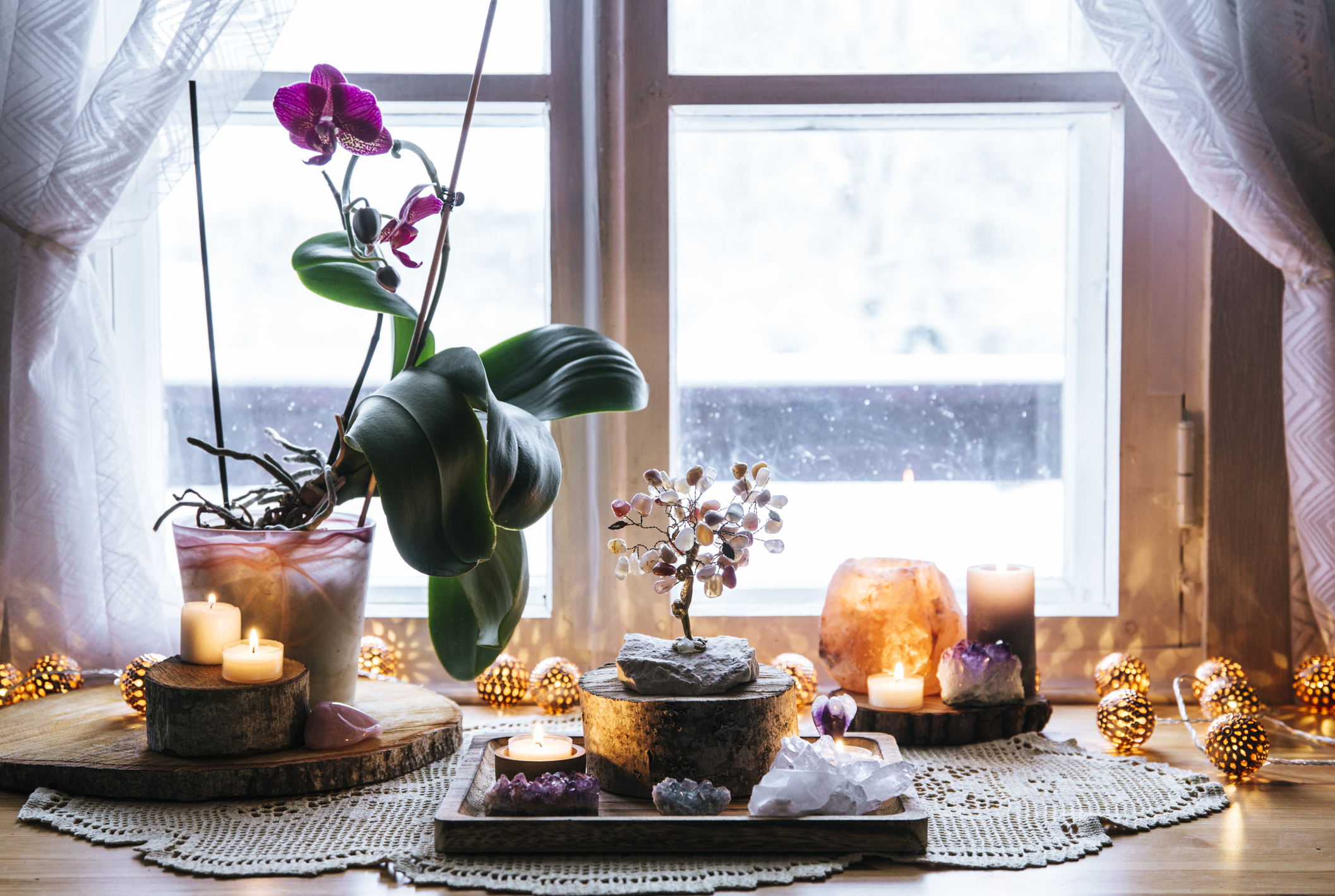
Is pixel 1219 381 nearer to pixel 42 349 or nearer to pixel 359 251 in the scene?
pixel 359 251

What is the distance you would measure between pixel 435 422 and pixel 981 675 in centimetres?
61

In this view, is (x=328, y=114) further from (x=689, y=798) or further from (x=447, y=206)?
(x=689, y=798)

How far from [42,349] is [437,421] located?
0.58 metres

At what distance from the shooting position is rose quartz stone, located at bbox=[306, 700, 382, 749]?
95 cm

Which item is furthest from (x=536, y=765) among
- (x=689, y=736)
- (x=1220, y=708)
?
(x=1220, y=708)

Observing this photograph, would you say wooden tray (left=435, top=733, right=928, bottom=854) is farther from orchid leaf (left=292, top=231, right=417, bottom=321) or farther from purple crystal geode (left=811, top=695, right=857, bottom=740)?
orchid leaf (left=292, top=231, right=417, bottom=321)

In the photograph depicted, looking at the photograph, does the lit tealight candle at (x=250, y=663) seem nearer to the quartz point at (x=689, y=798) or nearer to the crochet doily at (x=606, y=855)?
the crochet doily at (x=606, y=855)

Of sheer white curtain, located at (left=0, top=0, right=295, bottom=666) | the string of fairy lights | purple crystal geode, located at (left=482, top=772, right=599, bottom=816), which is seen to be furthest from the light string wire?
sheer white curtain, located at (left=0, top=0, right=295, bottom=666)

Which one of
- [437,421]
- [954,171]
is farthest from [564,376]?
[954,171]

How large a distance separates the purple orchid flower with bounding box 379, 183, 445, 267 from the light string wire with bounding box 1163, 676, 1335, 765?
91 cm

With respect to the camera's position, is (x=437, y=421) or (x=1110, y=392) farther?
(x=1110, y=392)

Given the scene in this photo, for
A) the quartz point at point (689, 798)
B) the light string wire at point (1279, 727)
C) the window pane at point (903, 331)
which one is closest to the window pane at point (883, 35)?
the window pane at point (903, 331)

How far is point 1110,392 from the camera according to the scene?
1.31 metres

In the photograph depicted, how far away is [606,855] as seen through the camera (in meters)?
0.80
